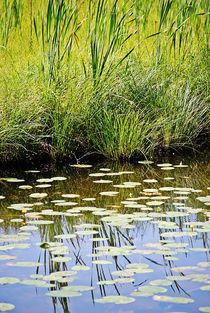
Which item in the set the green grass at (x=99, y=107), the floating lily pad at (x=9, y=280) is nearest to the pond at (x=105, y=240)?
the floating lily pad at (x=9, y=280)

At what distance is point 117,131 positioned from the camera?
730 centimetres

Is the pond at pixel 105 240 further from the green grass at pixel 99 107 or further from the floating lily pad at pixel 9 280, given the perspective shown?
the green grass at pixel 99 107

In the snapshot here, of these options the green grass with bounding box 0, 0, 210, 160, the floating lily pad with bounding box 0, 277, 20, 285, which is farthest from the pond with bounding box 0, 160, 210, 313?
the green grass with bounding box 0, 0, 210, 160

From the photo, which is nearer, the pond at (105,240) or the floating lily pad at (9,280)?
the pond at (105,240)

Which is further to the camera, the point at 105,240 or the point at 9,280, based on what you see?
the point at 105,240

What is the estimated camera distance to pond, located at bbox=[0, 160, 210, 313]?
3.59 metres

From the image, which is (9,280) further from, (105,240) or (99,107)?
(99,107)

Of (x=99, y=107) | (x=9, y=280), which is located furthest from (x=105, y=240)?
(x=99, y=107)

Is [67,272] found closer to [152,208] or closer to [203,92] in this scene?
[152,208]

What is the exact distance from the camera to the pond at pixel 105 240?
11.8 ft

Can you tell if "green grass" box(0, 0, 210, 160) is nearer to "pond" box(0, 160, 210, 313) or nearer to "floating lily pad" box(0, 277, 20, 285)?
"pond" box(0, 160, 210, 313)

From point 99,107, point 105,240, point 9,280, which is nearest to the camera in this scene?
point 9,280

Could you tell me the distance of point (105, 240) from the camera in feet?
15.0

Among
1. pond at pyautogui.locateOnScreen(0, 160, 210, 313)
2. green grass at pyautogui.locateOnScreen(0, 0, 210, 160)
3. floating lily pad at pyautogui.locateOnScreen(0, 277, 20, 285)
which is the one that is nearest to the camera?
pond at pyautogui.locateOnScreen(0, 160, 210, 313)
